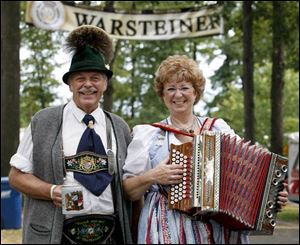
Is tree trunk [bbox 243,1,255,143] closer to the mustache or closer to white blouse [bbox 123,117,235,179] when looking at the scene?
white blouse [bbox 123,117,235,179]

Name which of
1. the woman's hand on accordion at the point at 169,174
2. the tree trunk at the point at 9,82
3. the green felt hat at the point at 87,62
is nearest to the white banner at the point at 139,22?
the tree trunk at the point at 9,82

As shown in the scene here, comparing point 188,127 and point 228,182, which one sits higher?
point 188,127

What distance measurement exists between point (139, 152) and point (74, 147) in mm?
367

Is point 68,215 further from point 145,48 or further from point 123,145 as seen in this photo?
point 145,48

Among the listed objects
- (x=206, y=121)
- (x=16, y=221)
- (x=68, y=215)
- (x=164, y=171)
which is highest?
(x=206, y=121)

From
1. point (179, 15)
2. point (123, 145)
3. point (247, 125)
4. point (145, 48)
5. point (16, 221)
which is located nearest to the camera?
point (123, 145)

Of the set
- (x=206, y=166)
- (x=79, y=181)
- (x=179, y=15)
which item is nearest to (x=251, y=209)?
(x=206, y=166)

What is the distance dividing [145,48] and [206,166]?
23688 millimetres

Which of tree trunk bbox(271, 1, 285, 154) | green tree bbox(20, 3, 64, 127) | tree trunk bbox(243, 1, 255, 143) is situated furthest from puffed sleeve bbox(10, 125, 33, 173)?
green tree bbox(20, 3, 64, 127)

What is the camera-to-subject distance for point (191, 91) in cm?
394

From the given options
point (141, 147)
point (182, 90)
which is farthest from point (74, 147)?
point (182, 90)

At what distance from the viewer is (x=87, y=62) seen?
12.6 ft

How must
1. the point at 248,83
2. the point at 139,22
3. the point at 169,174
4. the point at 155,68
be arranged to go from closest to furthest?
the point at 169,174
the point at 139,22
the point at 248,83
the point at 155,68

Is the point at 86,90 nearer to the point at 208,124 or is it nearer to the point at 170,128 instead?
the point at 170,128
